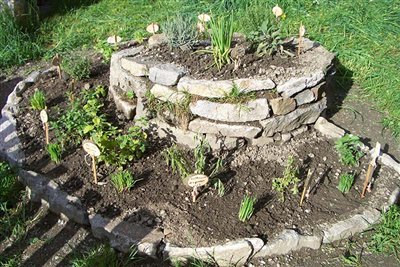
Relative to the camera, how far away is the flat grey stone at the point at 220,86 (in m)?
4.67

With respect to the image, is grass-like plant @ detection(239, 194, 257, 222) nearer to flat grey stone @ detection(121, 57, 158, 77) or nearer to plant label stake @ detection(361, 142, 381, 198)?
plant label stake @ detection(361, 142, 381, 198)

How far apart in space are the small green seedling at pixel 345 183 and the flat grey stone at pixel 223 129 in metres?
0.78

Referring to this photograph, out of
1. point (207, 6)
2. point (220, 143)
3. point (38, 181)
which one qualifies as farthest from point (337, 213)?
point (207, 6)

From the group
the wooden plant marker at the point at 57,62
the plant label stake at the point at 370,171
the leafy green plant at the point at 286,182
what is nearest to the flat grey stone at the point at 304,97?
the leafy green plant at the point at 286,182

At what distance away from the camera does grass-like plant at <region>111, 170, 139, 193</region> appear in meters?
4.33

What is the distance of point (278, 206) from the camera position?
14.3 ft

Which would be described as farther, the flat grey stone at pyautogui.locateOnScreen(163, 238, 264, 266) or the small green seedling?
the small green seedling

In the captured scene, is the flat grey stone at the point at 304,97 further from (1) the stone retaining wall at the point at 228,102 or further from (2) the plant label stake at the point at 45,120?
(2) the plant label stake at the point at 45,120

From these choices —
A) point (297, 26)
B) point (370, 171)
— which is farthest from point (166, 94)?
point (297, 26)

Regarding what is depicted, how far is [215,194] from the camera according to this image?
4.41 metres

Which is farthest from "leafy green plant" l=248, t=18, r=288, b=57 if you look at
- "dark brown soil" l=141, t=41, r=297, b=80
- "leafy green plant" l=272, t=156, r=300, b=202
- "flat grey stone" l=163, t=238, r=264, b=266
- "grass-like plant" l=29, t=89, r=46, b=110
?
"grass-like plant" l=29, t=89, r=46, b=110

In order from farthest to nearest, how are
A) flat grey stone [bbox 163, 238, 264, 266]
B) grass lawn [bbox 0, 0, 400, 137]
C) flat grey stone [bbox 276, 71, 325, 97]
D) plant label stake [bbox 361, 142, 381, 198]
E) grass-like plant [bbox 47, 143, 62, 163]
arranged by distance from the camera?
grass lawn [bbox 0, 0, 400, 137] < flat grey stone [bbox 276, 71, 325, 97] < grass-like plant [bbox 47, 143, 62, 163] < plant label stake [bbox 361, 142, 381, 198] < flat grey stone [bbox 163, 238, 264, 266]

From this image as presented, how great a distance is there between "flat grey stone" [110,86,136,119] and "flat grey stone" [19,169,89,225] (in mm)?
977

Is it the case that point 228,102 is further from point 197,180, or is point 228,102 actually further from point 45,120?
point 45,120
